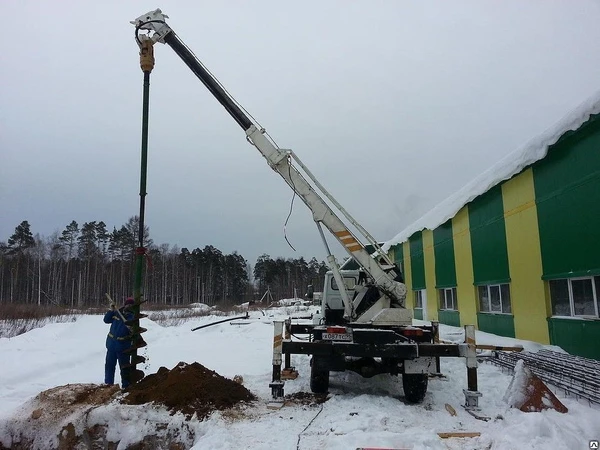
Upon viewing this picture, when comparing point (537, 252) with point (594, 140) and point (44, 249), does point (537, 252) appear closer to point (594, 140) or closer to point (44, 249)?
point (594, 140)

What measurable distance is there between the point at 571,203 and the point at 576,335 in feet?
9.80

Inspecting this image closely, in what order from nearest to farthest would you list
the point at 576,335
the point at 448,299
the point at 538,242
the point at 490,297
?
the point at 576,335 < the point at 538,242 < the point at 490,297 < the point at 448,299

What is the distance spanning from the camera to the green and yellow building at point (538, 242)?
917 cm

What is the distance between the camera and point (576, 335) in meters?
9.70

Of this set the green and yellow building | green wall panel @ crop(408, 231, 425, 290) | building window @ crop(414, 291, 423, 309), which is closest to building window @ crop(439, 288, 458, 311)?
the green and yellow building

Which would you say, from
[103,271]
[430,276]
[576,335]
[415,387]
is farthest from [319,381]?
[103,271]

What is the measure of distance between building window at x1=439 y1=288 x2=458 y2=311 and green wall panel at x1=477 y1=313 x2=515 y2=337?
11.2 ft

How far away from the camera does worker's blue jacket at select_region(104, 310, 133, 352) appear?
25.9ft

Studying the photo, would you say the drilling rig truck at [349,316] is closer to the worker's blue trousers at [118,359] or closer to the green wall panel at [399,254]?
the worker's blue trousers at [118,359]

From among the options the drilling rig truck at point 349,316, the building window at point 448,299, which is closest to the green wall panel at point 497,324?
the building window at point 448,299

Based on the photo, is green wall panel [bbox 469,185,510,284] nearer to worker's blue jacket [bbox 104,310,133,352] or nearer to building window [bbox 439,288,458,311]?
building window [bbox 439,288,458,311]

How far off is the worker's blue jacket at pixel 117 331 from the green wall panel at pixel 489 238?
10669 mm

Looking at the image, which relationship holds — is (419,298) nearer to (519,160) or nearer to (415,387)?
(519,160)

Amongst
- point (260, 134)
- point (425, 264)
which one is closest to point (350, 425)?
point (260, 134)
